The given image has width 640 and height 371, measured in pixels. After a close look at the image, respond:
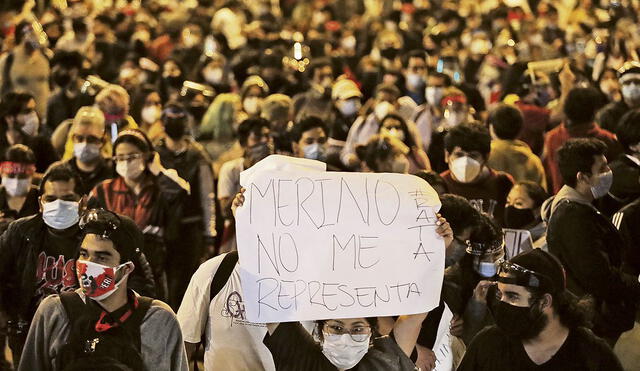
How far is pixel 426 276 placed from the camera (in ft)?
19.1

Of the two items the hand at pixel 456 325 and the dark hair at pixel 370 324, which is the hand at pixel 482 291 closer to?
the hand at pixel 456 325

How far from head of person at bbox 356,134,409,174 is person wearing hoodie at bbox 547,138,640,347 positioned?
1846 millimetres

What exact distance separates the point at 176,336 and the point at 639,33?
42.9 feet

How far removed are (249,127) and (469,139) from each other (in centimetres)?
218

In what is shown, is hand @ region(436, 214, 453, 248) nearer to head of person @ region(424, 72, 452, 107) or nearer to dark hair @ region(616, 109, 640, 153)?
dark hair @ region(616, 109, 640, 153)

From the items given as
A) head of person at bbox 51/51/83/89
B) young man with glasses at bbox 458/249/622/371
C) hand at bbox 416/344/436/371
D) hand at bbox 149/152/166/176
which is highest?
head of person at bbox 51/51/83/89

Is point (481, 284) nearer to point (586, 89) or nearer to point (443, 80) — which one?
point (586, 89)

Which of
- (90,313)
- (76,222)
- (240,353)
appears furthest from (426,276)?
(76,222)

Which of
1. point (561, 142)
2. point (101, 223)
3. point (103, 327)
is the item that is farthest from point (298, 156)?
point (103, 327)

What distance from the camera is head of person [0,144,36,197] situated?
8484mm

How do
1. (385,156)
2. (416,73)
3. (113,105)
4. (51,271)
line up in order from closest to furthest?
(51,271)
(385,156)
(113,105)
(416,73)

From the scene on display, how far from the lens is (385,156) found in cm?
924

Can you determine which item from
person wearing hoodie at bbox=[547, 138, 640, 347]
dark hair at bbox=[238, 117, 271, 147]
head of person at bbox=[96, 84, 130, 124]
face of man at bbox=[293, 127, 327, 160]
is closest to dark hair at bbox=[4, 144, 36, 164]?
dark hair at bbox=[238, 117, 271, 147]

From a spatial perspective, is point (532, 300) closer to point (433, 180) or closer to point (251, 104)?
point (433, 180)
